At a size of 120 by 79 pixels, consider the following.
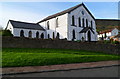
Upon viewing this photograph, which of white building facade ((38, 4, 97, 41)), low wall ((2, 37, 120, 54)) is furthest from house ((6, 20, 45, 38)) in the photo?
low wall ((2, 37, 120, 54))

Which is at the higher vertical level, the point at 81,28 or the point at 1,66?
the point at 81,28

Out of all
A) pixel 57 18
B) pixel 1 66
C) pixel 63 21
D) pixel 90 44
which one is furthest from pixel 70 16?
pixel 1 66

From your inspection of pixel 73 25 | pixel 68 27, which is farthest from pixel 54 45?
pixel 73 25

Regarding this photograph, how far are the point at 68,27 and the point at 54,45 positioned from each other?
14.5m

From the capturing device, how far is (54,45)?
67.7 ft

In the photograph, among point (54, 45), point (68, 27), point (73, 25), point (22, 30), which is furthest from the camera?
point (22, 30)

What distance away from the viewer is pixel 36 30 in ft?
129

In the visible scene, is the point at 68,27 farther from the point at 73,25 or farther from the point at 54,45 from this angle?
the point at 54,45

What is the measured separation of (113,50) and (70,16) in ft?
51.3

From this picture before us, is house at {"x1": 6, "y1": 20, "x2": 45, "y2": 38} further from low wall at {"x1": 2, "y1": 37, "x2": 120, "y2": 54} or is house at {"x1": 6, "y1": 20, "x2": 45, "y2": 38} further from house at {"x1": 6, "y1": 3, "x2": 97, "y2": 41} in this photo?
low wall at {"x1": 2, "y1": 37, "x2": 120, "y2": 54}

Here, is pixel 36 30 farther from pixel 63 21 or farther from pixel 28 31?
pixel 63 21

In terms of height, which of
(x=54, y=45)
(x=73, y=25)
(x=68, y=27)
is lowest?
(x=54, y=45)

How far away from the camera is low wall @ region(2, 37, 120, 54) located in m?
17.7

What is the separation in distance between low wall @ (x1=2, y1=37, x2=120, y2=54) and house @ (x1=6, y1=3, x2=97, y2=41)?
12.0m
